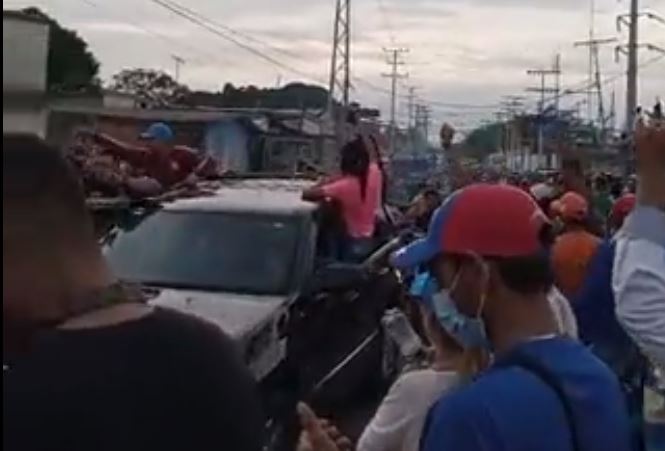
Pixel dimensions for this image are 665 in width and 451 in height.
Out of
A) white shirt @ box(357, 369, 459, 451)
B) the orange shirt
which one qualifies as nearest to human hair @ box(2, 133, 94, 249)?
white shirt @ box(357, 369, 459, 451)

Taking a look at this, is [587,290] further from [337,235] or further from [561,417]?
[337,235]

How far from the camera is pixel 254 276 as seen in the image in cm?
1050

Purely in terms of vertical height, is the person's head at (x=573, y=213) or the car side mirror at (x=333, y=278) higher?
the person's head at (x=573, y=213)

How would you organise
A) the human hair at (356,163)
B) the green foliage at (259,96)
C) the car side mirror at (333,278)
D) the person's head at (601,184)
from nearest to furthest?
the car side mirror at (333,278)
the human hair at (356,163)
the person's head at (601,184)
the green foliage at (259,96)

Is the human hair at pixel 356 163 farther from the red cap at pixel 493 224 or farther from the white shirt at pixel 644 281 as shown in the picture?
the red cap at pixel 493 224

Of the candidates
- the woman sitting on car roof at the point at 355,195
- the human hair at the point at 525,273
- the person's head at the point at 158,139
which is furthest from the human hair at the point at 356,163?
the human hair at the point at 525,273

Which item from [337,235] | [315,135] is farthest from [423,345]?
[315,135]

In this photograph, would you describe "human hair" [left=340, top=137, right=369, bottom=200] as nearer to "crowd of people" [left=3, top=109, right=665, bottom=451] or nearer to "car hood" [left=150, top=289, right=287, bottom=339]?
"car hood" [left=150, top=289, right=287, bottom=339]

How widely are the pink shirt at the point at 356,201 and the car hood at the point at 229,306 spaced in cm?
246

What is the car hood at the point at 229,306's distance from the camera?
9.23m

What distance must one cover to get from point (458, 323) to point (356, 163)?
9.91 m

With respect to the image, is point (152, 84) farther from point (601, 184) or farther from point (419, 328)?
point (419, 328)

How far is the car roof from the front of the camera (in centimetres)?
1121

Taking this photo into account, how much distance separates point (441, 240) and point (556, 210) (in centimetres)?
510
